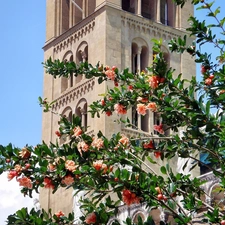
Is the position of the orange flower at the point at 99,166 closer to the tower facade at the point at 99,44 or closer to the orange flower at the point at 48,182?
the orange flower at the point at 48,182

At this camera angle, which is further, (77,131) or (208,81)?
(208,81)

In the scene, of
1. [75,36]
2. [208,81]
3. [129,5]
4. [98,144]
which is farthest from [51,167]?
[129,5]

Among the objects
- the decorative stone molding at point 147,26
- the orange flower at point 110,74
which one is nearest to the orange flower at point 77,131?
the orange flower at point 110,74

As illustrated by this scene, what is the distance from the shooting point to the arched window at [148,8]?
42438 millimetres

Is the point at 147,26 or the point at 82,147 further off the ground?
the point at 147,26

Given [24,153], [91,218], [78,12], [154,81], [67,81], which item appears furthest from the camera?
[78,12]

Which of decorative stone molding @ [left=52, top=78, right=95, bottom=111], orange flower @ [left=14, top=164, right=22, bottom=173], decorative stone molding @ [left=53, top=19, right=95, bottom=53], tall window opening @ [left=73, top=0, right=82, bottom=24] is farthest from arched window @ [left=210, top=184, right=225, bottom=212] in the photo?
tall window opening @ [left=73, top=0, right=82, bottom=24]

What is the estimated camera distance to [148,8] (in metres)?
43.2

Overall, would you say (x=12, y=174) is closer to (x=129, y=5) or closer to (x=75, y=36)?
(x=75, y=36)

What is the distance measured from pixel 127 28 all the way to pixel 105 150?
28548mm

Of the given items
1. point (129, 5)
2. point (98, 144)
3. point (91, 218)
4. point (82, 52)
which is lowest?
point (91, 218)

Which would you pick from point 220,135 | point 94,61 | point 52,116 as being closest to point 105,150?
point 220,135

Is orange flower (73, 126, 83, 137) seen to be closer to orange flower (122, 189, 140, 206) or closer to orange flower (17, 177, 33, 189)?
orange flower (17, 177, 33, 189)

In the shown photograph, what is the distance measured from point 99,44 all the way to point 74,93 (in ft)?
10.3
